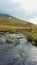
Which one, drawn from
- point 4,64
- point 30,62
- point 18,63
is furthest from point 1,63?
point 30,62

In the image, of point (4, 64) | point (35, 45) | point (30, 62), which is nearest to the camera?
point (4, 64)

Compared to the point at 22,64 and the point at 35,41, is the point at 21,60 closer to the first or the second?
the point at 22,64

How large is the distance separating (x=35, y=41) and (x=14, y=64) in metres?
17.7

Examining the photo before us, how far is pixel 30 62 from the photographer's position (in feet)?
76.4

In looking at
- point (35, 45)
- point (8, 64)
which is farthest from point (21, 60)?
point (35, 45)

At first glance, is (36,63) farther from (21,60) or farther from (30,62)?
(21,60)

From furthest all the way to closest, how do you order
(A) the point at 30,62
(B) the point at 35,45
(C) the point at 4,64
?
1. (B) the point at 35,45
2. (A) the point at 30,62
3. (C) the point at 4,64

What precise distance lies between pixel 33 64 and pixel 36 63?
2.54 feet

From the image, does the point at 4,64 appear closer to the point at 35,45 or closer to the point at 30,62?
the point at 30,62

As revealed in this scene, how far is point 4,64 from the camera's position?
21609 millimetres

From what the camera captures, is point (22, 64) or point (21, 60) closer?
point (22, 64)

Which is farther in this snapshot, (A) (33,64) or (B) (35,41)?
(B) (35,41)

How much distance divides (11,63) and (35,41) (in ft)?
57.6

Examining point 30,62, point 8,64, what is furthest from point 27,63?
point 8,64
